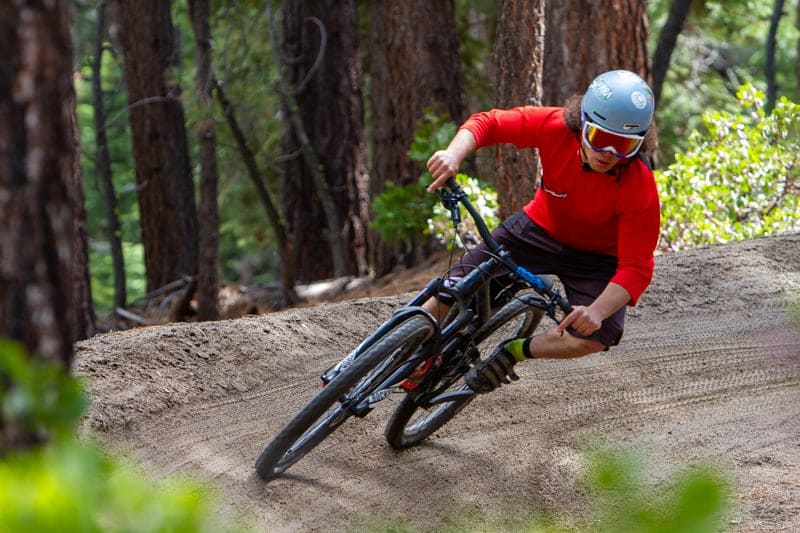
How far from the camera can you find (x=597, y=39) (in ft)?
38.3

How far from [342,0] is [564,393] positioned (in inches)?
367

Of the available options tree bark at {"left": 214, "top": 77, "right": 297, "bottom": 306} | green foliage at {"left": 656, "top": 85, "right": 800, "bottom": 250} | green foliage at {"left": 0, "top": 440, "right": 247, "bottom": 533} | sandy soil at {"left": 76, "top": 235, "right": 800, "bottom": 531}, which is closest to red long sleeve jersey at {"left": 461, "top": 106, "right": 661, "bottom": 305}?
sandy soil at {"left": 76, "top": 235, "right": 800, "bottom": 531}

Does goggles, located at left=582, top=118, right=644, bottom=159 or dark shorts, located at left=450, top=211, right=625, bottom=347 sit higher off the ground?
goggles, located at left=582, top=118, right=644, bottom=159

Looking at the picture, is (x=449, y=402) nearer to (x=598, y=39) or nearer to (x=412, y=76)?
(x=598, y=39)

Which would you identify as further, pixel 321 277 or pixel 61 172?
pixel 321 277

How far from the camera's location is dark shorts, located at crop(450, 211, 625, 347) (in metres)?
5.82

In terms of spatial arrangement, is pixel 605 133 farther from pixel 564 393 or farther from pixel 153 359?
pixel 153 359

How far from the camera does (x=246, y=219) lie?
20.8 metres

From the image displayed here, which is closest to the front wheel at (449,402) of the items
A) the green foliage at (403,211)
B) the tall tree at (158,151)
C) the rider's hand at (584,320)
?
the rider's hand at (584,320)

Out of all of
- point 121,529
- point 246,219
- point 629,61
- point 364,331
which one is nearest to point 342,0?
point 629,61

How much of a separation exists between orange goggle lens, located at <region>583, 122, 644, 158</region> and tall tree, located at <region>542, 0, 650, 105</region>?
638 centimetres

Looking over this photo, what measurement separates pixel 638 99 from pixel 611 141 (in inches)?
9.7

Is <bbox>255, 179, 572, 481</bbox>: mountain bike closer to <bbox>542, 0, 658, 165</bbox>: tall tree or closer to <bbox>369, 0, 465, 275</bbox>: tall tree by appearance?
<bbox>542, 0, 658, 165</bbox>: tall tree

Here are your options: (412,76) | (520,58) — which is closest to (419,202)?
(412,76)
